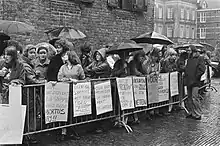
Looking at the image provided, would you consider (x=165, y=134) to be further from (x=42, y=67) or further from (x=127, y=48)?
(x=42, y=67)

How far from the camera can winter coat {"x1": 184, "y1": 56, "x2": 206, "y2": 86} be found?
435 inches

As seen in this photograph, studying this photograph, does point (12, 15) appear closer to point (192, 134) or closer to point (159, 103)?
point (159, 103)

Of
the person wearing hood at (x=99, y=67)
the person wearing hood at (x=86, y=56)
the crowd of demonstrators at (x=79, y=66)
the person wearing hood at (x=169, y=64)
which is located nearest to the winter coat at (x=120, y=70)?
the crowd of demonstrators at (x=79, y=66)

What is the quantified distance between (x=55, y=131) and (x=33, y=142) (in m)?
0.76

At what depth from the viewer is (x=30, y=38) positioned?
12.3 m

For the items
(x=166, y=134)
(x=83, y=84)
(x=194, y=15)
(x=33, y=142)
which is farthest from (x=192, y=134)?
(x=194, y=15)

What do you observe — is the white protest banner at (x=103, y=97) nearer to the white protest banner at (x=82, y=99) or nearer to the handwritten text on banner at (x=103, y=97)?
the handwritten text on banner at (x=103, y=97)

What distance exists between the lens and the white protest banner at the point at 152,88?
1068 cm

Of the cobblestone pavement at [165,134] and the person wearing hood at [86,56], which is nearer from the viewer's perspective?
the cobblestone pavement at [165,134]

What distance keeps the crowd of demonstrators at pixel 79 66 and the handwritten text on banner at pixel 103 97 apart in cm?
42

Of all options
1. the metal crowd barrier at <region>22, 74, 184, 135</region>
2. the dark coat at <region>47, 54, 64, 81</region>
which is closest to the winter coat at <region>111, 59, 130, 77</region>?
the metal crowd barrier at <region>22, 74, 184, 135</region>

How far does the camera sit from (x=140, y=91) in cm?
1030

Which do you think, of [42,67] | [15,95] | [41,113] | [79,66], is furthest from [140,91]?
[15,95]

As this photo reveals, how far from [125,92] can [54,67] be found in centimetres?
190
